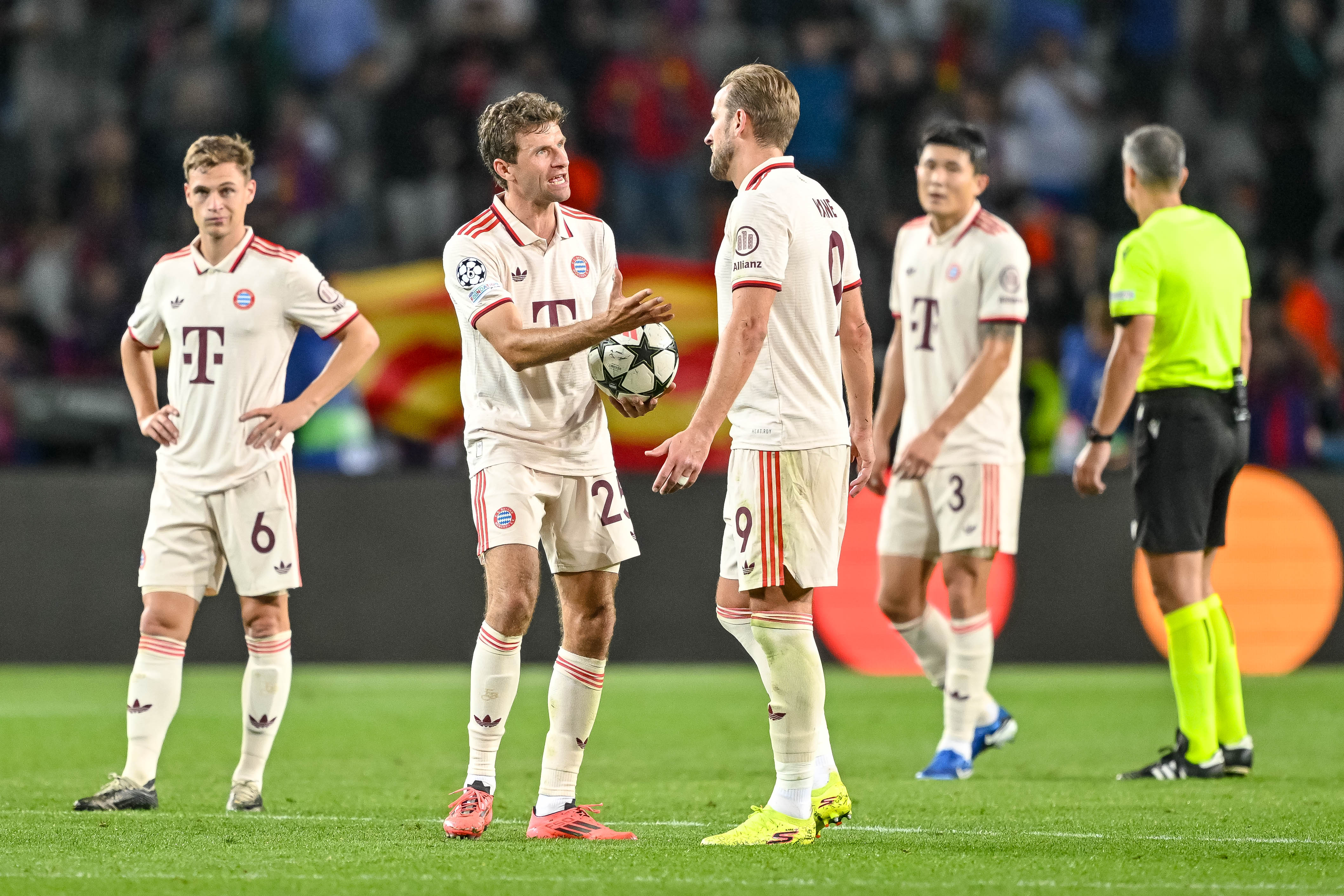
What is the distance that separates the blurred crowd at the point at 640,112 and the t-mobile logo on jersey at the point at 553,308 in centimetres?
842

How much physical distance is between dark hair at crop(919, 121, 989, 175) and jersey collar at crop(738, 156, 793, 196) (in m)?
2.17

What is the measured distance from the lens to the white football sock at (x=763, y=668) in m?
5.19

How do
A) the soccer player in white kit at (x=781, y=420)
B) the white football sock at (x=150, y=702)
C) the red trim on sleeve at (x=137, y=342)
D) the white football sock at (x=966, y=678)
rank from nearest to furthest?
the soccer player in white kit at (x=781, y=420), the white football sock at (x=150, y=702), the red trim on sleeve at (x=137, y=342), the white football sock at (x=966, y=678)

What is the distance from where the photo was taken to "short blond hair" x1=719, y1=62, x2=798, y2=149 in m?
5.15

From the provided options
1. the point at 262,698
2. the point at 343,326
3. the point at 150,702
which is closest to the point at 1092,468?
the point at 343,326

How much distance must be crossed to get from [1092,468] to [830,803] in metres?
2.15

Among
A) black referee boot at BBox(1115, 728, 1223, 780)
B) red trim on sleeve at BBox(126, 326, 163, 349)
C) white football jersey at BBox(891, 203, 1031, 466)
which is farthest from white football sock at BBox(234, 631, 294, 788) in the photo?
black referee boot at BBox(1115, 728, 1223, 780)

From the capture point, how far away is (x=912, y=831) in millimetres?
5465

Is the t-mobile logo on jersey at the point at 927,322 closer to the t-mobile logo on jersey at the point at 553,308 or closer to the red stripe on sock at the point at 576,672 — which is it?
the t-mobile logo on jersey at the point at 553,308

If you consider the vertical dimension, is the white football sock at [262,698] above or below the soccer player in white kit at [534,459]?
below

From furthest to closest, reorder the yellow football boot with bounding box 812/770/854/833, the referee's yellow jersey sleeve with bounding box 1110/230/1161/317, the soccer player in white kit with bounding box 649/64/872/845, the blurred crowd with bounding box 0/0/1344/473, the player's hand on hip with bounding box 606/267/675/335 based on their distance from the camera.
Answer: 1. the blurred crowd with bounding box 0/0/1344/473
2. the referee's yellow jersey sleeve with bounding box 1110/230/1161/317
3. the yellow football boot with bounding box 812/770/854/833
4. the soccer player in white kit with bounding box 649/64/872/845
5. the player's hand on hip with bounding box 606/267/675/335

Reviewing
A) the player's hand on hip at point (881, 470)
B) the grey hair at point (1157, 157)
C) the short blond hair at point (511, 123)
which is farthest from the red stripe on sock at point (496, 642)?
the grey hair at point (1157, 157)

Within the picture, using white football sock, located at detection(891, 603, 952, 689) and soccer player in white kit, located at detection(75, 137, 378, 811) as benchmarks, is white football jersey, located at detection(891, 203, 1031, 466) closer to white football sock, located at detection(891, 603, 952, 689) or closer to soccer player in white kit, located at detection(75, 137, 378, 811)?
white football sock, located at detection(891, 603, 952, 689)

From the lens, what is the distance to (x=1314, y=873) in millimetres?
4633
